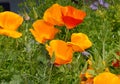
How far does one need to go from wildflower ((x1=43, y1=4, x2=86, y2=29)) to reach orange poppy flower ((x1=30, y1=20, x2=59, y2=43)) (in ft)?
0.06

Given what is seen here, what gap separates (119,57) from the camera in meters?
1.24

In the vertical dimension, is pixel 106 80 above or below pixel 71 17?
below

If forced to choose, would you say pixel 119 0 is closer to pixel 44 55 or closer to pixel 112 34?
pixel 112 34

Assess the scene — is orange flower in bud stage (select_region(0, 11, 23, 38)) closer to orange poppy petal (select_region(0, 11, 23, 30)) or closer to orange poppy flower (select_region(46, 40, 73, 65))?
orange poppy petal (select_region(0, 11, 23, 30))

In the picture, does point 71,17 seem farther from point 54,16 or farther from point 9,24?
point 9,24

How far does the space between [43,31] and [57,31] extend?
0.04 m

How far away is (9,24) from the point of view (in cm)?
126

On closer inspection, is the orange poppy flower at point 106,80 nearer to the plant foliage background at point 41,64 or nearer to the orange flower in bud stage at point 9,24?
the plant foliage background at point 41,64

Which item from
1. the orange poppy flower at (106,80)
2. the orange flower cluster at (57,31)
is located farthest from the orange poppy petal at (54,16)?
the orange poppy flower at (106,80)

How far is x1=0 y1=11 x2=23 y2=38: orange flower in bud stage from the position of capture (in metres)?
1.21

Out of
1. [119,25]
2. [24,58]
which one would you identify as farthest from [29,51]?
[119,25]

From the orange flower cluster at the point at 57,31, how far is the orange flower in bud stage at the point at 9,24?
6cm

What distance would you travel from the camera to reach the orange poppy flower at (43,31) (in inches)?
50.0

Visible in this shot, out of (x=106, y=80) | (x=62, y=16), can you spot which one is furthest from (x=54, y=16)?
(x=106, y=80)
